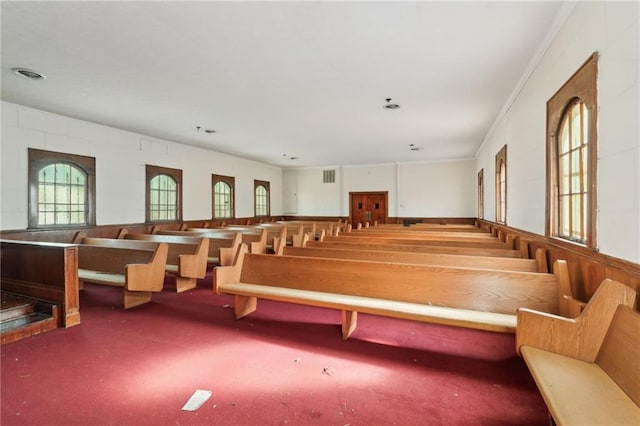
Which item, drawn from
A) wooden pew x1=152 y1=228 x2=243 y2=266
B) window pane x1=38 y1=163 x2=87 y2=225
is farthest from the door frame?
window pane x1=38 y1=163 x2=87 y2=225

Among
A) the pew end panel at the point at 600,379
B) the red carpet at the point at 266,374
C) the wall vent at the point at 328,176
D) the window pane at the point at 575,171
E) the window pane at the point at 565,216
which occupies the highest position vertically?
the wall vent at the point at 328,176

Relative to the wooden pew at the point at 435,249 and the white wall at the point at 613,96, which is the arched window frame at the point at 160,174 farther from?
the white wall at the point at 613,96

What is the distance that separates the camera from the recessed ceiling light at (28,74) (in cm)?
324

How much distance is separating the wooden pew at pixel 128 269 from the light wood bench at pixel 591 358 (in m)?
3.34

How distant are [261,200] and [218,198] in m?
2.07

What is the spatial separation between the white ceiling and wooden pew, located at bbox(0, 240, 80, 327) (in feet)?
5.96

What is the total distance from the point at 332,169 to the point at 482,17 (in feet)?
27.9

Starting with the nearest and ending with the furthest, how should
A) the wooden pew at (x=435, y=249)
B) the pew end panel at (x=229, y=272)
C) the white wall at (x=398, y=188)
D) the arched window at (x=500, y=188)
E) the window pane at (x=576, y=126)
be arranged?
the window pane at (x=576, y=126) → the pew end panel at (x=229, y=272) → the wooden pew at (x=435, y=249) → the arched window at (x=500, y=188) → the white wall at (x=398, y=188)

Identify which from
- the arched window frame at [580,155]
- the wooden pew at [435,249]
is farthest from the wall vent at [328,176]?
Answer: the arched window frame at [580,155]

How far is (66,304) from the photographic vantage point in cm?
282

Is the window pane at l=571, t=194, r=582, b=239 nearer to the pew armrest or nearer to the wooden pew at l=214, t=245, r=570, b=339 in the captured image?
the wooden pew at l=214, t=245, r=570, b=339

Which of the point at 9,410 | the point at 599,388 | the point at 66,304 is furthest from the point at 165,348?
the point at 599,388

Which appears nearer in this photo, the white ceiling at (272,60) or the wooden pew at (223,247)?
the white ceiling at (272,60)

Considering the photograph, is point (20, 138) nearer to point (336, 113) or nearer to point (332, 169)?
point (336, 113)
